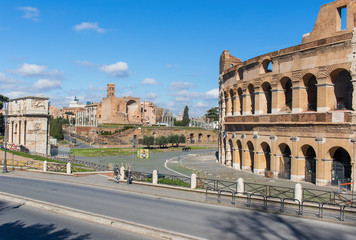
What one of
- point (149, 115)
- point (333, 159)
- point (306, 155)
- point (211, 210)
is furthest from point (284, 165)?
point (149, 115)

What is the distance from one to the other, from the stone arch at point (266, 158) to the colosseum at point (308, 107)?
0.31 ft

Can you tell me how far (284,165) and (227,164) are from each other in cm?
1135

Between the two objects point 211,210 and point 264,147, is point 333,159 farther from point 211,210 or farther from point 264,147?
point 211,210

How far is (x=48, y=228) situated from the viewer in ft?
42.4

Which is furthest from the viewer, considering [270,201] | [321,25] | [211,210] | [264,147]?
[264,147]

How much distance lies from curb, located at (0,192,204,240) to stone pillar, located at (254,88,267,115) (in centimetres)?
2130

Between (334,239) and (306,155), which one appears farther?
(306,155)

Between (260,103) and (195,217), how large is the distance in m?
19.0

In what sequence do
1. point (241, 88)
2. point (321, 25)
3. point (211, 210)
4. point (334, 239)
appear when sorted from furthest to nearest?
point (241, 88) < point (321, 25) < point (211, 210) < point (334, 239)

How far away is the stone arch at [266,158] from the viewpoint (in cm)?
3125

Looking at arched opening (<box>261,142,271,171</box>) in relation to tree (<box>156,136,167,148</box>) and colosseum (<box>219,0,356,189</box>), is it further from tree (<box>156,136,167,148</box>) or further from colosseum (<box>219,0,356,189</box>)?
tree (<box>156,136,167,148</box>)

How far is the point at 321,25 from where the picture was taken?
26.4 metres

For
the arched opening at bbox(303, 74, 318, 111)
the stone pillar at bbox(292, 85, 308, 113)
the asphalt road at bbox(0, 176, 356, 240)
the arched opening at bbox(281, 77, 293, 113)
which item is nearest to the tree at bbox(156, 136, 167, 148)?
the arched opening at bbox(281, 77, 293, 113)

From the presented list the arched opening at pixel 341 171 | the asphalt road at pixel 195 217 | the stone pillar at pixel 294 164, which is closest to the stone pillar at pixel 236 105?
the stone pillar at pixel 294 164
